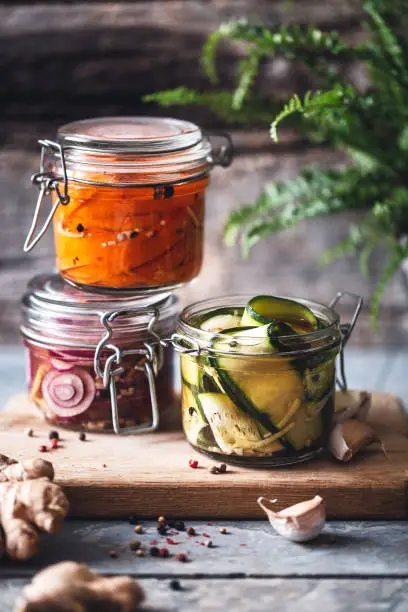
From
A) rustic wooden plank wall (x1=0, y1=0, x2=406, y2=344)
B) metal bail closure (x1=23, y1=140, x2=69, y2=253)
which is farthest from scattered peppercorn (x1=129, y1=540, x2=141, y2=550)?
rustic wooden plank wall (x1=0, y1=0, x2=406, y2=344)

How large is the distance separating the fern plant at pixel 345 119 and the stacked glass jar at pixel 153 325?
239mm

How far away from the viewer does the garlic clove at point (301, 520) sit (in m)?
0.99

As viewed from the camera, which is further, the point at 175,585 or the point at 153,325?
the point at 153,325

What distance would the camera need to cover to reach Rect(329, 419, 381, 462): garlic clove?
1.11 m

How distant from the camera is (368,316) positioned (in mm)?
1800

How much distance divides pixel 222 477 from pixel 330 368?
0.61 ft

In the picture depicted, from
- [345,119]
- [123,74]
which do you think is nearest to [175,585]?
[345,119]

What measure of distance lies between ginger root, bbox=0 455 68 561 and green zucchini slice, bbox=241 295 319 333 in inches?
12.1

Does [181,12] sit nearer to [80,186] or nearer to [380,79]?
[380,79]

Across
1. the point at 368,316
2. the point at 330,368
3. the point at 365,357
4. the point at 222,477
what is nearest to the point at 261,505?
the point at 222,477

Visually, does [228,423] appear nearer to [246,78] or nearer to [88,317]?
[88,317]

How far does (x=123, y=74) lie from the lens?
1.66 m

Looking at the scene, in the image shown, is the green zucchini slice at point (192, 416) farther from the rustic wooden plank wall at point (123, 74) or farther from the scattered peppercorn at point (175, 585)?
the rustic wooden plank wall at point (123, 74)

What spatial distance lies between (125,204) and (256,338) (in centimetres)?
24
